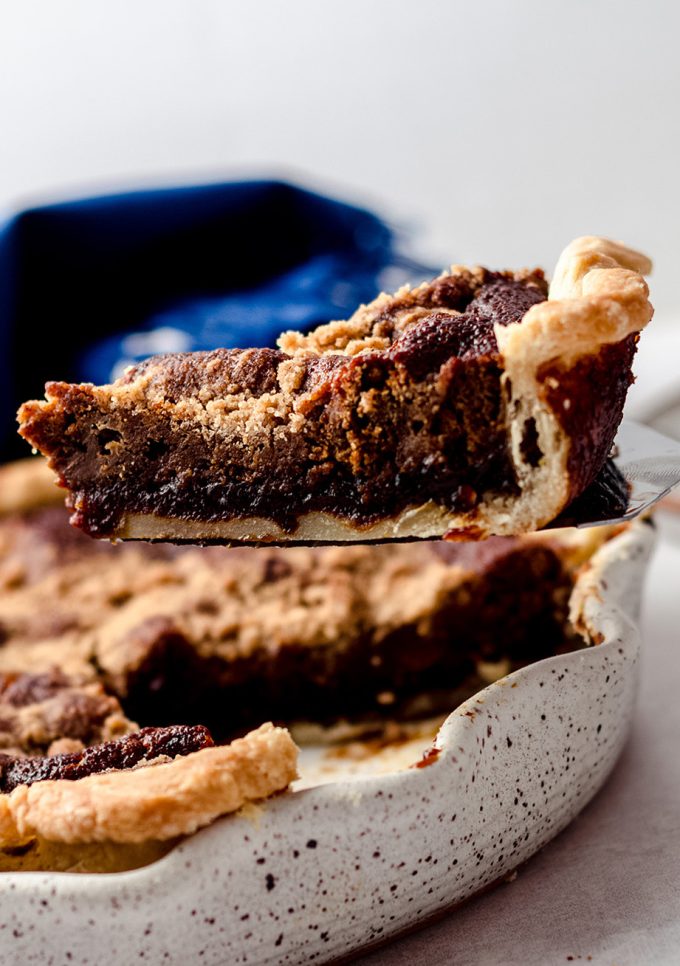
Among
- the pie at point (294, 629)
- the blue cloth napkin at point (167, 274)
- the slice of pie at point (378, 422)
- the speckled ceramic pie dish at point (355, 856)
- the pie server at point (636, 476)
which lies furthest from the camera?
the blue cloth napkin at point (167, 274)

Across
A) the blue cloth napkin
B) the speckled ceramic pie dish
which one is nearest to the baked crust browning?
the speckled ceramic pie dish

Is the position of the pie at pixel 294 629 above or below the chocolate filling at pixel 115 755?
below

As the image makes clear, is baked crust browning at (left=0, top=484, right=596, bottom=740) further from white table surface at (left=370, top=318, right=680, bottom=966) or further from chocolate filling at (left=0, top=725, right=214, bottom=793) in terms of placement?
chocolate filling at (left=0, top=725, right=214, bottom=793)

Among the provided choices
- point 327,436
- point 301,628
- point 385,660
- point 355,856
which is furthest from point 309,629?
point 355,856

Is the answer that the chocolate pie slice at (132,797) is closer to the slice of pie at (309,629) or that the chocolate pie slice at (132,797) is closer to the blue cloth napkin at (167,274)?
the slice of pie at (309,629)

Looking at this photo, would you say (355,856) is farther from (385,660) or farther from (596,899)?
(385,660)

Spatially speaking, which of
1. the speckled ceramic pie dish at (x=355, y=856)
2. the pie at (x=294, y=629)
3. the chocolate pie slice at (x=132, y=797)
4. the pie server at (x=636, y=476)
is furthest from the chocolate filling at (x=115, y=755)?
the pie server at (x=636, y=476)
